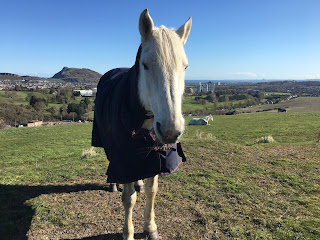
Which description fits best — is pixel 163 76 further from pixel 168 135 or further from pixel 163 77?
pixel 168 135

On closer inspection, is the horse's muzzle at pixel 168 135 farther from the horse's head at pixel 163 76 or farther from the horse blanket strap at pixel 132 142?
the horse blanket strap at pixel 132 142

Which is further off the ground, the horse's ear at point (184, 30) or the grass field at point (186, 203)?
the horse's ear at point (184, 30)

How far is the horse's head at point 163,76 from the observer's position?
205cm

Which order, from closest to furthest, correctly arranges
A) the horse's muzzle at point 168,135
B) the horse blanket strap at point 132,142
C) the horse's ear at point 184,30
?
1. the horse's muzzle at point 168,135
2. the horse's ear at point 184,30
3. the horse blanket strap at point 132,142

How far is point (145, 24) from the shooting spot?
2.47 m

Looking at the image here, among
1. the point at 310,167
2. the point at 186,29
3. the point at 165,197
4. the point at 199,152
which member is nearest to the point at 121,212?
the point at 165,197

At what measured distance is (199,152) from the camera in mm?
8938

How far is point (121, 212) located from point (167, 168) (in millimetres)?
1836

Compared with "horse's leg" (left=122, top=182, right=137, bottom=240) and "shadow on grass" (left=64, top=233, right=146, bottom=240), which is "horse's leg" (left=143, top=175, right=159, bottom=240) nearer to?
"shadow on grass" (left=64, top=233, right=146, bottom=240)

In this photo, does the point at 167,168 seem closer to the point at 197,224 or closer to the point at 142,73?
the point at 197,224

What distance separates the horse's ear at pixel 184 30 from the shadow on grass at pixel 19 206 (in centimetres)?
358

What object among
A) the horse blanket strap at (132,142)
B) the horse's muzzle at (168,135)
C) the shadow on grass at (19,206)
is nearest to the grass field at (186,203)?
the shadow on grass at (19,206)

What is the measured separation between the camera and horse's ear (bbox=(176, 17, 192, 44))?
108 inches

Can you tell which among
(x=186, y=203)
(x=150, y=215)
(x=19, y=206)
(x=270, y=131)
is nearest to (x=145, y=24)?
(x=150, y=215)
